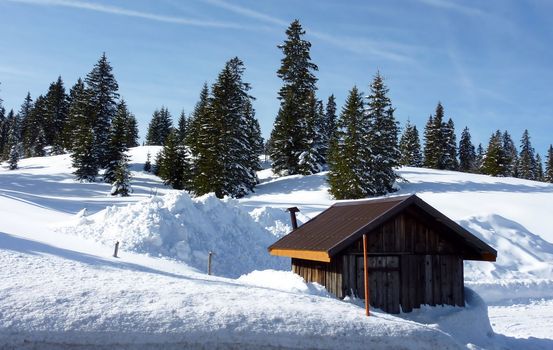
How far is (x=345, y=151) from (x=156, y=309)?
30459 millimetres

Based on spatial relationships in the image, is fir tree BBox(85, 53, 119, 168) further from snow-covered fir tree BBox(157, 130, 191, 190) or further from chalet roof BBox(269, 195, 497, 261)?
chalet roof BBox(269, 195, 497, 261)

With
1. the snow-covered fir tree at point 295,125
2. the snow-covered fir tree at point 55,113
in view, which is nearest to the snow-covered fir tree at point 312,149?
the snow-covered fir tree at point 295,125

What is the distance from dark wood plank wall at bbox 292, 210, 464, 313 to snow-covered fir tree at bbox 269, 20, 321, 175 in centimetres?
3327

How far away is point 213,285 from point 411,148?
220 ft

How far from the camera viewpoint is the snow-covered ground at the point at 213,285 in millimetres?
8906

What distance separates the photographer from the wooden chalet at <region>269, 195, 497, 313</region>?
13258mm

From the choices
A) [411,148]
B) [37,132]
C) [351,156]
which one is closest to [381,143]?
[351,156]

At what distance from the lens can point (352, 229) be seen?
1334cm

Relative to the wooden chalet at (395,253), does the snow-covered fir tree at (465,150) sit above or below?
above

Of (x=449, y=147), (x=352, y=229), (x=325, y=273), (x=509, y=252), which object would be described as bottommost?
(x=325, y=273)

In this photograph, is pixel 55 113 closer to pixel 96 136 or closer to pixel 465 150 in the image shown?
pixel 96 136

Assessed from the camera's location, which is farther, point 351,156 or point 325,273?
point 351,156

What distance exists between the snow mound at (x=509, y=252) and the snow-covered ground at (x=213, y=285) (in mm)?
78

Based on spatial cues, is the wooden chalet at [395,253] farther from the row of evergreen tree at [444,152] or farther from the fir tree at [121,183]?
the row of evergreen tree at [444,152]
